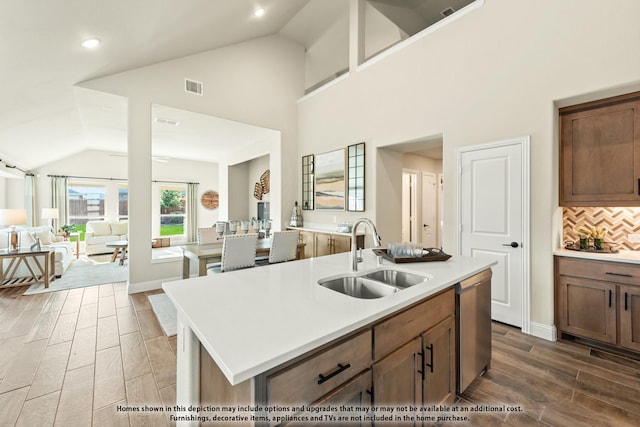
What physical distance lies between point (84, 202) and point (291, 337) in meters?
9.48

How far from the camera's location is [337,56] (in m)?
5.86

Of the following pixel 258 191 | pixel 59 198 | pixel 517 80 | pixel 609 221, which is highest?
pixel 517 80

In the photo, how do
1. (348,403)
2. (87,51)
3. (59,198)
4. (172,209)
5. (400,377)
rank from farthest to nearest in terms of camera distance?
(172,209) < (59,198) < (87,51) < (400,377) < (348,403)

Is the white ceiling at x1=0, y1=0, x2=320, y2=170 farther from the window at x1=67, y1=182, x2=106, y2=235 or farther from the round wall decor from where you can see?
the round wall decor

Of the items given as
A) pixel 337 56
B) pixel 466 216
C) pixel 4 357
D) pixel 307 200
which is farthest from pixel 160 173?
pixel 466 216

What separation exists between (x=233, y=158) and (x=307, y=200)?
10.7ft

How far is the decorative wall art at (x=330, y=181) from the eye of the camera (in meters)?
4.95

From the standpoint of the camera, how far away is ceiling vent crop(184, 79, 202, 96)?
14.7 ft

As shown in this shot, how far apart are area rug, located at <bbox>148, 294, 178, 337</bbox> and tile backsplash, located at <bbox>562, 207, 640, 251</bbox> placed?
418 centimetres

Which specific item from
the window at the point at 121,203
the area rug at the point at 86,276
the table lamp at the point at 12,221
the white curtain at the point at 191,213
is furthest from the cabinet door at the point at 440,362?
the window at the point at 121,203

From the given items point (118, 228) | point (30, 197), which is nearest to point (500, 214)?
point (118, 228)

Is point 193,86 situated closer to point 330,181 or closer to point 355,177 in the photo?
point 330,181

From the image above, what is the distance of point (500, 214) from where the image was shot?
2971 millimetres

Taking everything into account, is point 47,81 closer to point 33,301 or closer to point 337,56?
point 33,301
